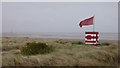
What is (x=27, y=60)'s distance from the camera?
14211 millimetres

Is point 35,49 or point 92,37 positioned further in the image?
point 92,37

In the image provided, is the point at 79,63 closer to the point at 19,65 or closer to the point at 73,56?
the point at 73,56

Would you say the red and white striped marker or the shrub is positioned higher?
the red and white striped marker

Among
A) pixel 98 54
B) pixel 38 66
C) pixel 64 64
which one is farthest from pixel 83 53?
pixel 38 66

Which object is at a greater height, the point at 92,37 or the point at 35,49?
the point at 92,37

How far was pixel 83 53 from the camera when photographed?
16.0 meters

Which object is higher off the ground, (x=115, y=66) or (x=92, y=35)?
(x=92, y=35)

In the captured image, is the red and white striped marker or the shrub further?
the red and white striped marker

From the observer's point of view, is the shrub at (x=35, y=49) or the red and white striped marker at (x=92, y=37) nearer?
the shrub at (x=35, y=49)

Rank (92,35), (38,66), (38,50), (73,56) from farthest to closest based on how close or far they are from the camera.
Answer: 1. (92,35)
2. (38,50)
3. (73,56)
4. (38,66)

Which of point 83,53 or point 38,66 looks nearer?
point 38,66

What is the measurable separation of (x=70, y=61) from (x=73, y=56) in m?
0.89

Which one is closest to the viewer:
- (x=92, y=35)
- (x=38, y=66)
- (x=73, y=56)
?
(x=38, y=66)

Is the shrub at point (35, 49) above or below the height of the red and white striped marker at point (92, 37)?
below
